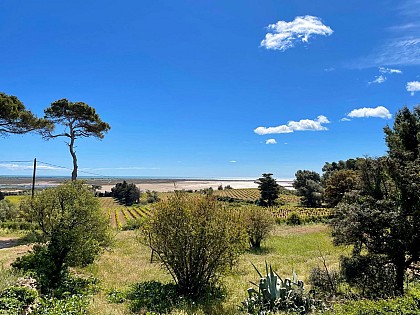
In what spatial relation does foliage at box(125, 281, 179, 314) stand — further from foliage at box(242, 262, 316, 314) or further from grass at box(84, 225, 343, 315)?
foliage at box(242, 262, 316, 314)

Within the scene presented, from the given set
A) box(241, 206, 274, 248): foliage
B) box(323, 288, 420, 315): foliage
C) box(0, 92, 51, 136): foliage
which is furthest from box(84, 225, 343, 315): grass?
box(0, 92, 51, 136): foliage

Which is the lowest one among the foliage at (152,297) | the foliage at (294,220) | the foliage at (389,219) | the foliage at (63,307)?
the foliage at (294,220)

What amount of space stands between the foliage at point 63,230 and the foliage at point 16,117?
36.1 ft

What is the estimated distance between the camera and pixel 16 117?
880 inches

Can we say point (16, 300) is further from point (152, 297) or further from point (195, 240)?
A: point (195, 240)

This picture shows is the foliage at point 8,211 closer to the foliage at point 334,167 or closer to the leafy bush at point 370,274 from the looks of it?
the leafy bush at point 370,274

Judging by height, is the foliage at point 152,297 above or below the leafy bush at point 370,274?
below

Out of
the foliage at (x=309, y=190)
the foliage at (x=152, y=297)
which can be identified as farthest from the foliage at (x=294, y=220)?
the foliage at (x=152, y=297)

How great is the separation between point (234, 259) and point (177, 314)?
378 cm

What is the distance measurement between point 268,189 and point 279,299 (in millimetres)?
74442

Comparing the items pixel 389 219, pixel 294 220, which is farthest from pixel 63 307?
pixel 294 220

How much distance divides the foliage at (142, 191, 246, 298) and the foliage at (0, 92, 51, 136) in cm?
1713

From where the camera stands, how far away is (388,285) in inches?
410

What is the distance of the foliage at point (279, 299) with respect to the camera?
833 cm
